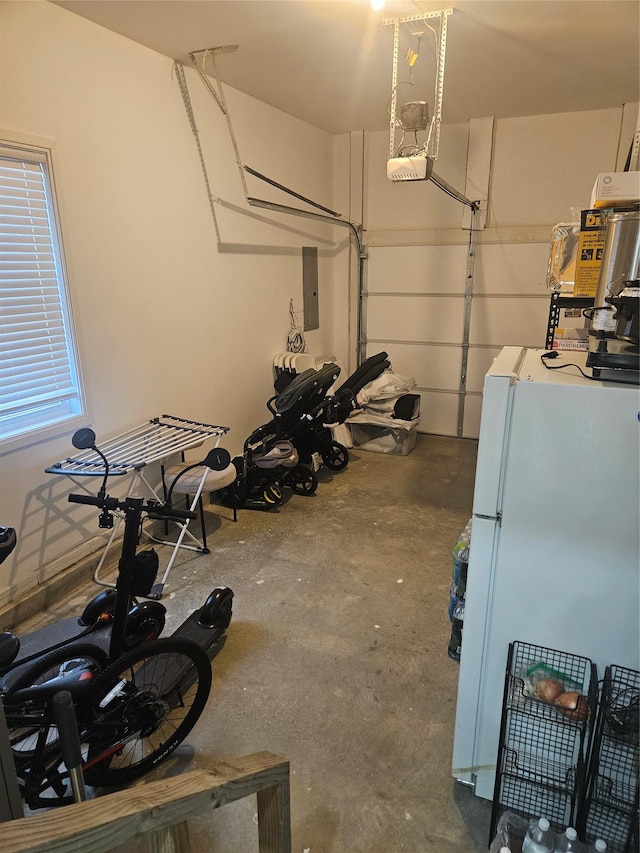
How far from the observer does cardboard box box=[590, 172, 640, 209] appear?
185cm

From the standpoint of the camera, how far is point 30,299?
8.44ft

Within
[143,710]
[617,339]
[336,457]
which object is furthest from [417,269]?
[143,710]

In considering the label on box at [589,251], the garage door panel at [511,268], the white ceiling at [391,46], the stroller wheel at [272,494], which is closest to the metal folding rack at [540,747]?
the label on box at [589,251]

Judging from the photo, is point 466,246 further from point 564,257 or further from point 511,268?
point 564,257

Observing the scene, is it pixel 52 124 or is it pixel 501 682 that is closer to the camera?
pixel 501 682

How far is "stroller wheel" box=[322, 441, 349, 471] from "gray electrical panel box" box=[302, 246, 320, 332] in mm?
1389

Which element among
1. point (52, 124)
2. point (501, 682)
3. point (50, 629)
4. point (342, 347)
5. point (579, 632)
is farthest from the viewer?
point (342, 347)

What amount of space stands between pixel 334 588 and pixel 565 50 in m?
3.55

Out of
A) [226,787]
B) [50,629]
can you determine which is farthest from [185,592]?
[226,787]

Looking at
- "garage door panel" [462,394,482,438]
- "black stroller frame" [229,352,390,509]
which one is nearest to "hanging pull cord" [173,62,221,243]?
"black stroller frame" [229,352,390,509]

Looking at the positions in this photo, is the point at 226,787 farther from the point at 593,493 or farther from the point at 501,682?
the point at 593,493

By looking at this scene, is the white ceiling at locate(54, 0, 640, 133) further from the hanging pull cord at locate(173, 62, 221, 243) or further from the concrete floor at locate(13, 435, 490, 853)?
the concrete floor at locate(13, 435, 490, 853)

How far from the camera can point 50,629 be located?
2223 mm

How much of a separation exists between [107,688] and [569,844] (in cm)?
144
